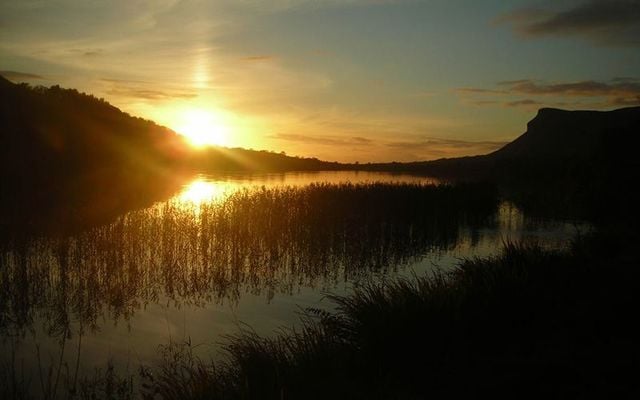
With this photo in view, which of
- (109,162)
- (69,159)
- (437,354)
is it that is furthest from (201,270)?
(109,162)

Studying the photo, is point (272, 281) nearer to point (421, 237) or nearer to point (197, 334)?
point (197, 334)

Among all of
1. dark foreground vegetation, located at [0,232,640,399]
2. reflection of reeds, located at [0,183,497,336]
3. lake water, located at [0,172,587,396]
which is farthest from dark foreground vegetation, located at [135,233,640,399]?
reflection of reeds, located at [0,183,497,336]

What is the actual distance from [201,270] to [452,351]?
30.1 feet

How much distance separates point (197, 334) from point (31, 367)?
3.04 m

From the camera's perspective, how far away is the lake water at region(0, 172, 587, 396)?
32.3ft

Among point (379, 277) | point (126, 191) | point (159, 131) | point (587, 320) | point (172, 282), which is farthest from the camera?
point (159, 131)

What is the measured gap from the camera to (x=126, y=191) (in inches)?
1645

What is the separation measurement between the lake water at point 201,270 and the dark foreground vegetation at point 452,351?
4.73ft

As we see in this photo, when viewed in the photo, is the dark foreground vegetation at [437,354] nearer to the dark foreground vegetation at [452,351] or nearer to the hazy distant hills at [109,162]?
the dark foreground vegetation at [452,351]

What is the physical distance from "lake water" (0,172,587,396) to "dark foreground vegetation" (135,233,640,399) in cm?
144

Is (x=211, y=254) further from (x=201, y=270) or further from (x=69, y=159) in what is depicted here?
(x=69, y=159)

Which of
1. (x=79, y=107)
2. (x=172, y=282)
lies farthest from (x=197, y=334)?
(x=79, y=107)

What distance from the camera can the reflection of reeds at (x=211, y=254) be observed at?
1209 centimetres

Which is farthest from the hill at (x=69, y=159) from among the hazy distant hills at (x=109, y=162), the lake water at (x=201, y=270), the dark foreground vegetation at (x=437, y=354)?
the dark foreground vegetation at (x=437, y=354)
